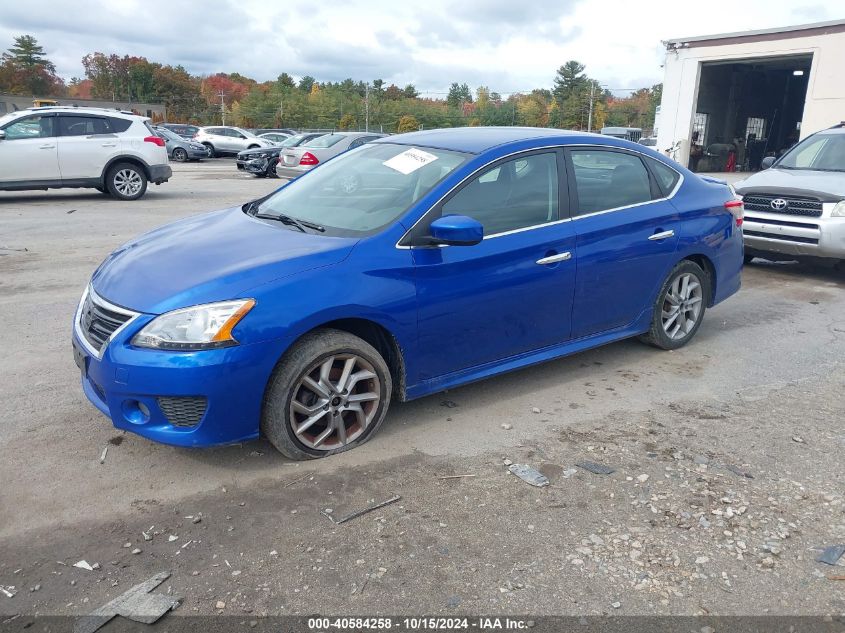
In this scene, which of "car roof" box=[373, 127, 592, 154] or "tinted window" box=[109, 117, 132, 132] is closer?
"car roof" box=[373, 127, 592, 154]

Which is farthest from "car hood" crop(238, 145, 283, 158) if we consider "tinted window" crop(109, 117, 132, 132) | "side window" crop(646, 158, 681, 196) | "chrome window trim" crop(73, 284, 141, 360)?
"chrome window trim" crop(73, 284, 141, 360)

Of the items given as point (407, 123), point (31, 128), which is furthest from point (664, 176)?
point (407, 123)

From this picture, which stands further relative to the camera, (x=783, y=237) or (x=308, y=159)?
(x=308, y=159)

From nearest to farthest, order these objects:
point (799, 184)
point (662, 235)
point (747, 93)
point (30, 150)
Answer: point (662, 235) → point (799, 184) → point (30, 150) → point (747, 93)

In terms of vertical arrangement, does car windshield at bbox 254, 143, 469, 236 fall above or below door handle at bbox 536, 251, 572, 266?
above

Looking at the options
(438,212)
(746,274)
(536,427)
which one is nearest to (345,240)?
(438,212)

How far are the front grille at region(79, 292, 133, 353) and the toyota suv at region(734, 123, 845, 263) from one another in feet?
24.1

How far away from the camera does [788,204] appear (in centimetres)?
810

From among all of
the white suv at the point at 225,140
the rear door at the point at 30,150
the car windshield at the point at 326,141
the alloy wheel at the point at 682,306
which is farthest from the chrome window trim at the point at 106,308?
the white suv at the point at 225,140

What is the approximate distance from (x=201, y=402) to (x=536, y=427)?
1.93 m

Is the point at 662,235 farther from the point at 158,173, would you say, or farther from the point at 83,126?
the point at 83,126

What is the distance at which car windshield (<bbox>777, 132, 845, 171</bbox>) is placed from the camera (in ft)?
28.9

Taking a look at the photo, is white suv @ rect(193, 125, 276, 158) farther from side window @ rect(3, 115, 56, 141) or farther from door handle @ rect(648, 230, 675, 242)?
door handle @ rect(648, 230, 675, 242)

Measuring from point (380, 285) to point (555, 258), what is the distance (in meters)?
1.28
